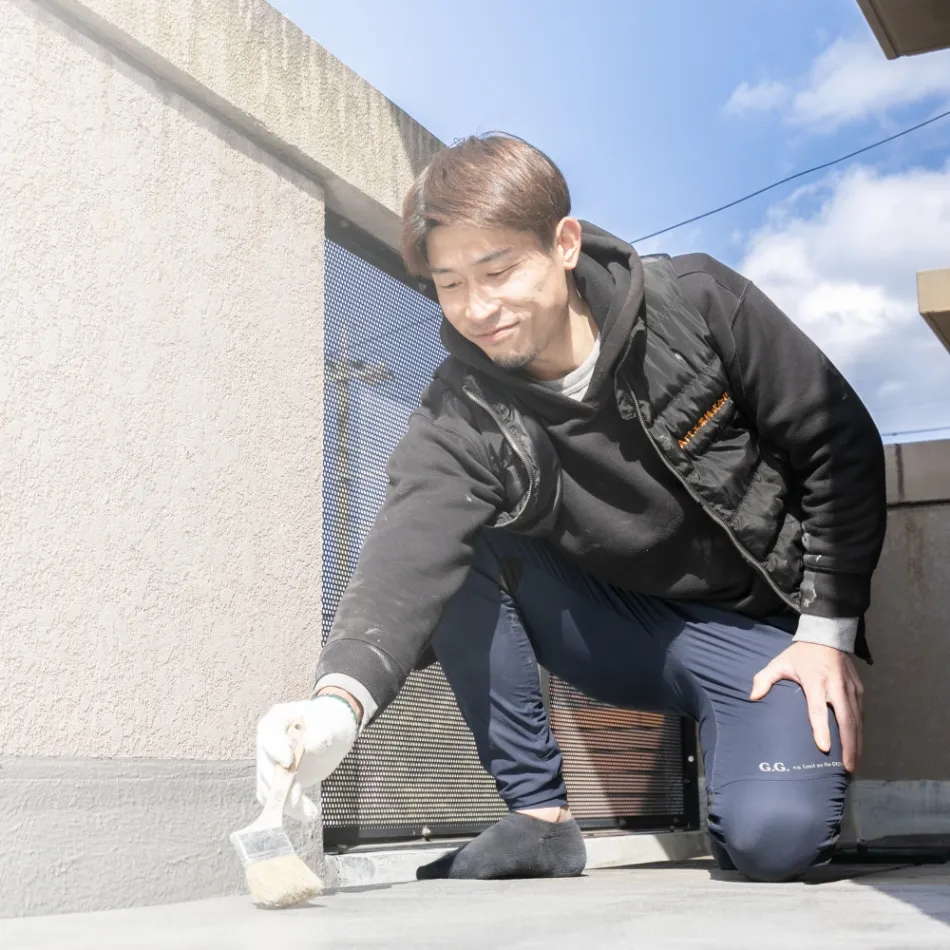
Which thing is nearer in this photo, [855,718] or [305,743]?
[305,743]

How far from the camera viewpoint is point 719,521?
2.03 metres

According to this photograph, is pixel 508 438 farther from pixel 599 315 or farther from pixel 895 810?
pixel 895 810

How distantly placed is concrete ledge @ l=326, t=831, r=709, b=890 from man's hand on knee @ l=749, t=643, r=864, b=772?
0.75 metres

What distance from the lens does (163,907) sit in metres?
1.75

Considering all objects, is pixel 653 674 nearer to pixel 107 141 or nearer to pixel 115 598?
pixel 115 598

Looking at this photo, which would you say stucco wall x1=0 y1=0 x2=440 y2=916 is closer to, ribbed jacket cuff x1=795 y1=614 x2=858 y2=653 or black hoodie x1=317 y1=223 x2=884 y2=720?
black hoodie x1=317 y1=223 x2=884 y2=720

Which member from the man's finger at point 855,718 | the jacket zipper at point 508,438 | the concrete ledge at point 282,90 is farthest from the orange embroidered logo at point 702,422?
the concrete ledge at point 282,90

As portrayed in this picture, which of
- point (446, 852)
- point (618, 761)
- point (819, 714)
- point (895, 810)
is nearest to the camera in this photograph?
point (819, 714)

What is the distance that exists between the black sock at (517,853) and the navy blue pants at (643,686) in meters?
0.05

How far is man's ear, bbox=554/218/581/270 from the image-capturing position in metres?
2.10

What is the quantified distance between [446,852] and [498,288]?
1152 mm

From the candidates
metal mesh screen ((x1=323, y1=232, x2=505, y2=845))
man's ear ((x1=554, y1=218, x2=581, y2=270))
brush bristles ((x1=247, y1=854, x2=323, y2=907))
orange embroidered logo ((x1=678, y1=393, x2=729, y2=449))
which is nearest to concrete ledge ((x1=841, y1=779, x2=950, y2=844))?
metal mesh screen ((x1=323, y1=232, x2=505, y2=845))

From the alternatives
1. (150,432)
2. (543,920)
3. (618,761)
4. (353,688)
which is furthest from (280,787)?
(618,761)

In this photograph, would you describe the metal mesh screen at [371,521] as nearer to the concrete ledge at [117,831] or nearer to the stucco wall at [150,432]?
the stucco wall at [150,432]
